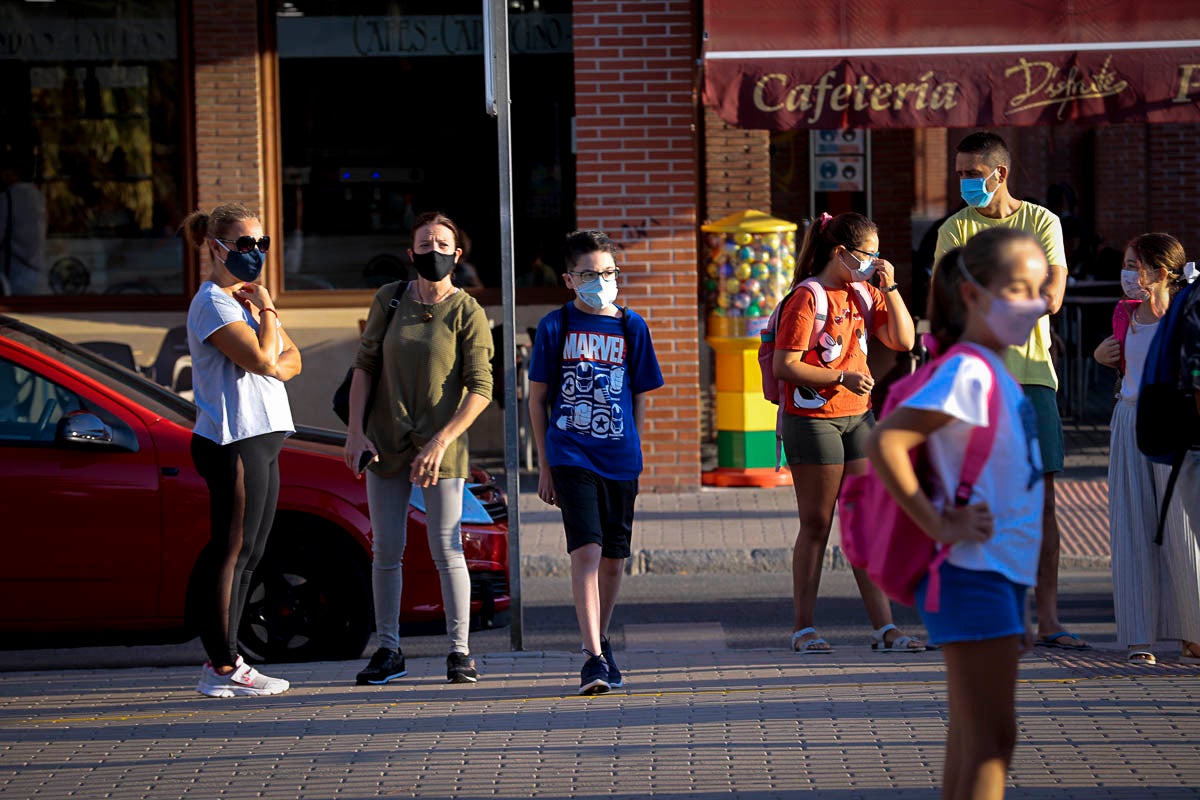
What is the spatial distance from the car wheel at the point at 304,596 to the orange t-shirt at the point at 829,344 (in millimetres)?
2107

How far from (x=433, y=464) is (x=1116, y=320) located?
115 inches

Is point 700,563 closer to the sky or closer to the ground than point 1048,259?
closer to the ground

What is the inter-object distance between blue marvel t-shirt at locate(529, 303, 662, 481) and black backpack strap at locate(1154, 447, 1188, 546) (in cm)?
195

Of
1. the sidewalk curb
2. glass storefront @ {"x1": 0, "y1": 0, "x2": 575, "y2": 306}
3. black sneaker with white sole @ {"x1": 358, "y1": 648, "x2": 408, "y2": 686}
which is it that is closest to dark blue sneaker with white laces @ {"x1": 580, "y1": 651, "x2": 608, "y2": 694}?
black sneaker with white sole @ {"x1": 358, "y1": 648, "x2": 408, "y2": 686}

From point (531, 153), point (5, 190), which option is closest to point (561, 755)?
point (531, 153)

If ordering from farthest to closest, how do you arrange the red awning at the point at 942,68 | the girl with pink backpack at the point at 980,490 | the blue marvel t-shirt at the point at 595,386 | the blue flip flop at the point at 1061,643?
the red awning at the point at 942,68, the blue flip flop at the point at 1061,643, the blue marvel t-shirt at the point at 595,386, the girl with pink backpack at the point at 980,490

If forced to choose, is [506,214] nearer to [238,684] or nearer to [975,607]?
[238,684]

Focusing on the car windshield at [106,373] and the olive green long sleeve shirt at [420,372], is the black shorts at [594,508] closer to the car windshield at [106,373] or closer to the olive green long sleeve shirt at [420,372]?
the olive green long sleeve shirt at [420,372]

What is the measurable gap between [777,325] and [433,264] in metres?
1.46

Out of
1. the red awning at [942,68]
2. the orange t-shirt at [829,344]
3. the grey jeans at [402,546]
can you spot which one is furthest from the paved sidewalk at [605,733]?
the red awning at [942,68]

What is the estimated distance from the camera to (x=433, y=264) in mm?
6250

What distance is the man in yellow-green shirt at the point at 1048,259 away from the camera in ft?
21.1

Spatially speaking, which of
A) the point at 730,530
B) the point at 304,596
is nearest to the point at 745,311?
the point at 730,530

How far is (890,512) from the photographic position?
12.1 ft
